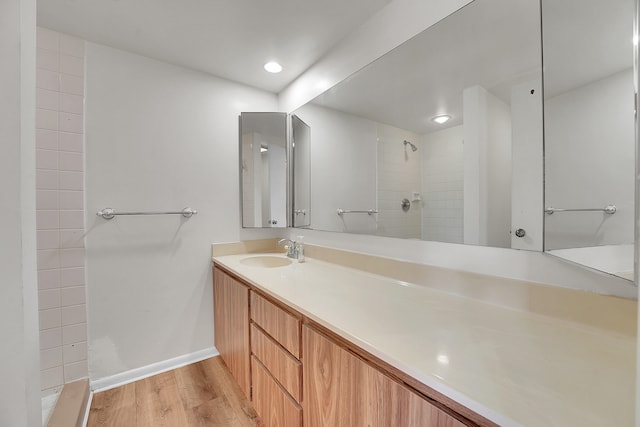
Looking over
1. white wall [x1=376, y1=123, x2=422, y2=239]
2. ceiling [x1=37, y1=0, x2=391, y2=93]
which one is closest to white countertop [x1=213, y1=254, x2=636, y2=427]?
white wall [x1=376, y1=123, x2=422, y2=239]

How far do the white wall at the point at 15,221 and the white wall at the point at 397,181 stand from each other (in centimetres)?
132

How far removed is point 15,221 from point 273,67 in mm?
1692

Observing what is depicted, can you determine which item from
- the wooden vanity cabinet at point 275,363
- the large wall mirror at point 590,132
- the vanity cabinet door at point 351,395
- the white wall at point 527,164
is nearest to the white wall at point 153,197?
the wooden vanity cabinet at point 275,363

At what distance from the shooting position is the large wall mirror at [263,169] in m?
2.07

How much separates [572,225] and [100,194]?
2.25 metres

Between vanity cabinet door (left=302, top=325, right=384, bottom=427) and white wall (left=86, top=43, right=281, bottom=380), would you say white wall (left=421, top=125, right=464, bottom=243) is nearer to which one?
vanity cabinet door (left=302, top=325, right=384, bottom=427)

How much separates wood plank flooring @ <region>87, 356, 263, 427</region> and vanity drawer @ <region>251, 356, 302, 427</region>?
22cm

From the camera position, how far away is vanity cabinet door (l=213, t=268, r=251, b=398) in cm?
145

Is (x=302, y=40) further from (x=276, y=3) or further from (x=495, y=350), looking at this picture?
(x=495, y=350)

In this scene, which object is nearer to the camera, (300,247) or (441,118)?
(441,118)

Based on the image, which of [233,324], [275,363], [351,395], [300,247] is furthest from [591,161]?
[233,324]

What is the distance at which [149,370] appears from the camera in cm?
175

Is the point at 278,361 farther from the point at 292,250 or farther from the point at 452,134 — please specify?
the point at 452,134

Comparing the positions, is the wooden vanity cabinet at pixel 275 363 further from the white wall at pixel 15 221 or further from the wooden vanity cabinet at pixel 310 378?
the white wall at pixel 15 221
